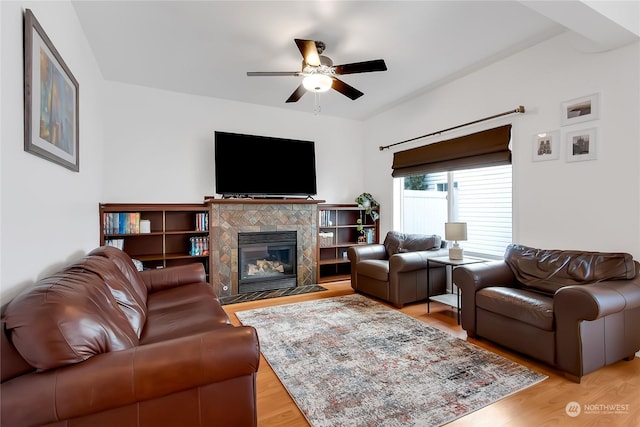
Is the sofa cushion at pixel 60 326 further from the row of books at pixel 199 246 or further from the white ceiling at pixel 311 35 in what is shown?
the row of books at pixel 199 246

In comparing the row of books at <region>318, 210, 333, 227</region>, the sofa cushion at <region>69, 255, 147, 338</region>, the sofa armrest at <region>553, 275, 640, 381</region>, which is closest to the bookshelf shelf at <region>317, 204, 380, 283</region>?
the row of books at <region>318, 210, 333, 227</region>

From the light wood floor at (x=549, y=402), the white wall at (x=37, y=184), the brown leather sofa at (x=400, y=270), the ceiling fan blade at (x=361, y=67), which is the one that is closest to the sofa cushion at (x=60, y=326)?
the white wall at (x=37, y=184)

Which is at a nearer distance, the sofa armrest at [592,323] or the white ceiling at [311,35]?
the sofa armrest at [592,323]

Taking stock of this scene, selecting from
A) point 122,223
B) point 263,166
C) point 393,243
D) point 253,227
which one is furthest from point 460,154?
point 122,223

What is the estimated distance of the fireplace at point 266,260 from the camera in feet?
14.5

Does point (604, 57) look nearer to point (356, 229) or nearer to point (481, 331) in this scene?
point (481, 331)

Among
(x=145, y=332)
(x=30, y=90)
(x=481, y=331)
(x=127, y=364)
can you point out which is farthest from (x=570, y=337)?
(x=30, y=90)

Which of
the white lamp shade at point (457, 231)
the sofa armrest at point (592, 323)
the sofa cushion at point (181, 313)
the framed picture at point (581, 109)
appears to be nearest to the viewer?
the sofa cushion at point (181, 313)

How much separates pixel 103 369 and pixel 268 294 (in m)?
3.20

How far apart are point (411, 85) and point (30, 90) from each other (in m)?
3.92

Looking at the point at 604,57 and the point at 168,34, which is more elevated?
the point at 168,34

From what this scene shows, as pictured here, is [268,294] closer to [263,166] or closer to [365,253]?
[365,253]

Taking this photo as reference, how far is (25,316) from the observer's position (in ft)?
3.68

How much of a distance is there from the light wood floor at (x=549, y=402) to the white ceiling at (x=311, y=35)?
2.49 metres
